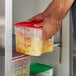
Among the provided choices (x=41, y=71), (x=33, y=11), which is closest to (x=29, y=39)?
(x=41, y=71)

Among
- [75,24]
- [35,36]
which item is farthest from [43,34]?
[75,24]

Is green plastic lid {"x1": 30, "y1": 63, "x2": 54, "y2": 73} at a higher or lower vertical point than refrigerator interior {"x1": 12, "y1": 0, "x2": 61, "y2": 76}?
lower

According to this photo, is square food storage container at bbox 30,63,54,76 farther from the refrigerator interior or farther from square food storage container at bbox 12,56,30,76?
square food storage container at bbox 12,56,30,76

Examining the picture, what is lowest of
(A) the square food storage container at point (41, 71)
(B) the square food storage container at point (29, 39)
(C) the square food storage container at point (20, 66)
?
(A) the square food storage container at point (41, 71)

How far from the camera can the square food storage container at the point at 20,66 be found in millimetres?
938

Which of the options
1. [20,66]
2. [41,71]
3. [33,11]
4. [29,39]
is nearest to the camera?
[29,39]

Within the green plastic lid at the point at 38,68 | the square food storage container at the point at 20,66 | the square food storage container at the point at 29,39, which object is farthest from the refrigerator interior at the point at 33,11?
the square food storage container at the point at 29,39

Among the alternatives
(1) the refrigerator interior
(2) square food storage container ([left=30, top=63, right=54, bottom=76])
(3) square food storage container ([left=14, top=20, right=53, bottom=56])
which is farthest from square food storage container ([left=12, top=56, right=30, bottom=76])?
(1) the refrigerator interior

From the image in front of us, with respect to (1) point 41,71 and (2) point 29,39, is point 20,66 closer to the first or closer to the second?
(2) point 29,39

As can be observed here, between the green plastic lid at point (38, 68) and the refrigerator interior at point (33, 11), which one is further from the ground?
the refrigerator interior at point (33, 11)

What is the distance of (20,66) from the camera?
991mm

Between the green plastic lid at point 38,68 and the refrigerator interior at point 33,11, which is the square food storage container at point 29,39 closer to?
the green plastic lid at point 38,68

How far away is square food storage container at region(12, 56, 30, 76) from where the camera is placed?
94cm

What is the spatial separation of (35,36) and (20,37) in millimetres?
89
